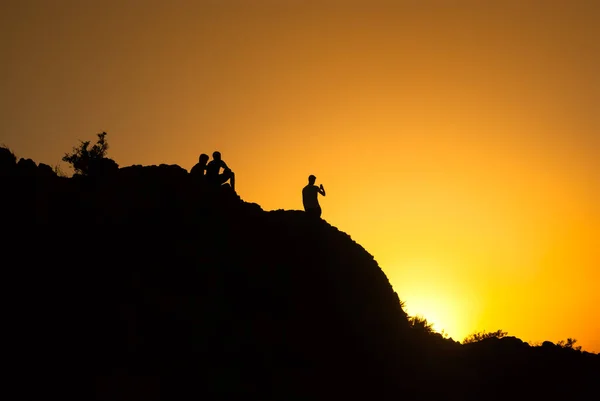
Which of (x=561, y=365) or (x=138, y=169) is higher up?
(x=138, y=169)

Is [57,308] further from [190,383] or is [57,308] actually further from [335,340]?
[335,340]

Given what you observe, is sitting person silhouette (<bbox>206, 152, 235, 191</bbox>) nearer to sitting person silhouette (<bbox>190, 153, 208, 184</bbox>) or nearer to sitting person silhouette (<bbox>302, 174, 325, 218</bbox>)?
sitting person silhouette (<bbox>190, 153, 208, 184</bbox>)

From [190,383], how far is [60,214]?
8185 mm

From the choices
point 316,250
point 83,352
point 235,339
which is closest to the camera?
point 83,352

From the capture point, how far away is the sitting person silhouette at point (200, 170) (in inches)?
1011

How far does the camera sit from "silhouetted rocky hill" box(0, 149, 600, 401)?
1997 centimetres

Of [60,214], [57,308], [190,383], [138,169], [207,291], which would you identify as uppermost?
[138,169]

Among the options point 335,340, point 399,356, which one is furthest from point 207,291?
point 399,356

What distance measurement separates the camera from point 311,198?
101 ft

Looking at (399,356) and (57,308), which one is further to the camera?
(399,356)

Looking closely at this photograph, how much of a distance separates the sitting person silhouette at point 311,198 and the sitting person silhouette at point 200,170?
5.73m

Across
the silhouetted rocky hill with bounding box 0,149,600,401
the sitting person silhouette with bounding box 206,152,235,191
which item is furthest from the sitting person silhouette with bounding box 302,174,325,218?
the sitting person silhouette with bounding box 206,152,235,191

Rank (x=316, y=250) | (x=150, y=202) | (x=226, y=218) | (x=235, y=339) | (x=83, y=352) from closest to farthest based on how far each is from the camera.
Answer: (x=83, y=352)
(x=235, y=339)
(x=150, y=202)
(x=226, y=218)
(x=316, y=250)

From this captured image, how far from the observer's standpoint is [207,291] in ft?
74.0
